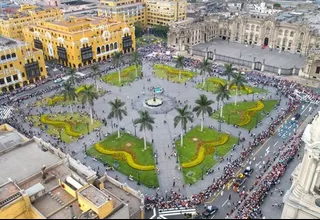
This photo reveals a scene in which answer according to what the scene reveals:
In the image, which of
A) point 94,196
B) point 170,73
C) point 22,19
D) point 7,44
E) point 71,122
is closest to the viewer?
point 94,196

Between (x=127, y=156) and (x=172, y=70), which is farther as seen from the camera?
(x=172, y=70)

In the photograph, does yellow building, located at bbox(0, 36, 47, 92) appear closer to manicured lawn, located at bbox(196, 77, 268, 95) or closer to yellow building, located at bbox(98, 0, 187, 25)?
manicured lawn, located at bbox(196, 77, 268, 95)

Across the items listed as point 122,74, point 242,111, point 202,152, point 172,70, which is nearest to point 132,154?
point 202,152

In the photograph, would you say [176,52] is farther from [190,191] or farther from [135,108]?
[190,191]

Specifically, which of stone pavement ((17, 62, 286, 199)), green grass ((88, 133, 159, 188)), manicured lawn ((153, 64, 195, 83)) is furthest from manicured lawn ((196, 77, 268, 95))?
green grass ((88, 133, 159, 188))

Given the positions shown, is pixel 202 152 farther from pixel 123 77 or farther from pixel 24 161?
pixel 123 77

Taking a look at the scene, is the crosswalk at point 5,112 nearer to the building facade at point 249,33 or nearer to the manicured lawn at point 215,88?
the manicured lawn at point 215,88
